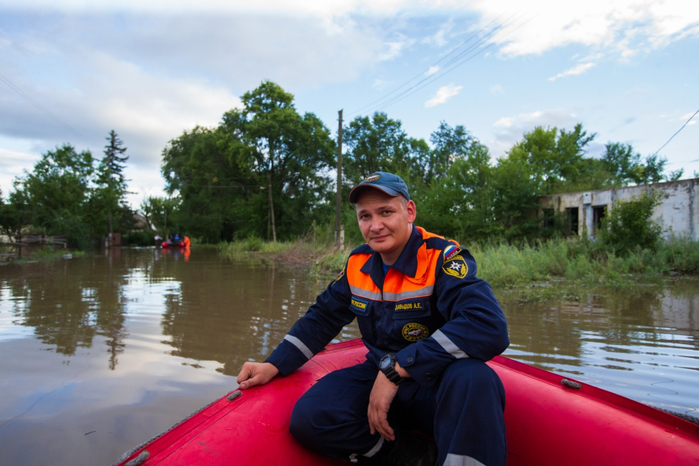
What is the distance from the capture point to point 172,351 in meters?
3.90

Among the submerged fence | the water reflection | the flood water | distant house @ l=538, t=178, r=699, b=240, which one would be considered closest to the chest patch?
the flood water

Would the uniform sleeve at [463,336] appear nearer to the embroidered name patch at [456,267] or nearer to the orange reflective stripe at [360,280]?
the embroidered name patch at [456,267]

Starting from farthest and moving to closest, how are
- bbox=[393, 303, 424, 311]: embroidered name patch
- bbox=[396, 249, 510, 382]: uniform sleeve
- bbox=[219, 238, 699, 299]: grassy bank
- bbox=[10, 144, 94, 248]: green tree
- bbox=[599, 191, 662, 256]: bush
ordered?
bbox=[10, 144, 94, 248]: green tree
bbox=[599, 191, 662, 256]: bush
bbox=[219, 238, 699, 299]: grassy bank
bbox=[393, 303, 424, 311]: embroidered name patch
bbox=[396, 249, 510, 382]: uniform sleeve

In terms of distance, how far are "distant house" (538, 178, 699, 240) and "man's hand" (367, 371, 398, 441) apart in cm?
1170

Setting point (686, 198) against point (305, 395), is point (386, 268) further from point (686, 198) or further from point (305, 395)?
point (686, 198)

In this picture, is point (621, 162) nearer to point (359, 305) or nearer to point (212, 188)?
point (212, 188)

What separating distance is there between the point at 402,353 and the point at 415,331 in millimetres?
191

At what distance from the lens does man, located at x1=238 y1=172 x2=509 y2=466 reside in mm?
1363

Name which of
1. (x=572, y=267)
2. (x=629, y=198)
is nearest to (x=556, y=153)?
(x=629, y=198)

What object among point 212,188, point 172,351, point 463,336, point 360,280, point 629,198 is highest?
point 212,188

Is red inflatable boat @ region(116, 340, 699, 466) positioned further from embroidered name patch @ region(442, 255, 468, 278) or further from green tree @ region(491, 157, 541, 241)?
green tree @ region(491, 157, 541, 241)

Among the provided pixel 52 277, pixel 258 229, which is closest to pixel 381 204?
pixel 52 277

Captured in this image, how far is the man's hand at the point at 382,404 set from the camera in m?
1.54

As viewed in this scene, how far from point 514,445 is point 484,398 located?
0.49 metres
